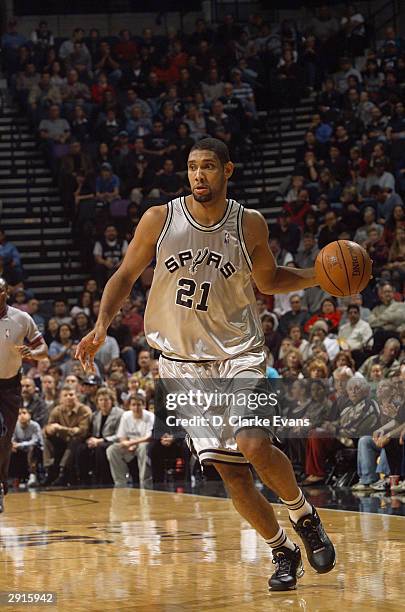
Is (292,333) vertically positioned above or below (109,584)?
above

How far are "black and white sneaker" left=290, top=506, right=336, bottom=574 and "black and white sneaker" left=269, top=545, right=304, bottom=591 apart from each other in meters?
0.07

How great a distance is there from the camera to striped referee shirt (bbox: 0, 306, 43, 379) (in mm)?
7996

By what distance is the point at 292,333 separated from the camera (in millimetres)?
12086

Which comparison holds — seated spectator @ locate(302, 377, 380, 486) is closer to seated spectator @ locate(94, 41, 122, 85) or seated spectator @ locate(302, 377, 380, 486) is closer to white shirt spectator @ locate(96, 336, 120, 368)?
white shirt spectator @ locate(96, 336, 120, 368)

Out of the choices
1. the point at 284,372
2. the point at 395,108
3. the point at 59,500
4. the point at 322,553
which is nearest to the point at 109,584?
the point at 322,553

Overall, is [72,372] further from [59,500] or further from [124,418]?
[59,500]

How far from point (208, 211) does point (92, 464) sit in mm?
7691

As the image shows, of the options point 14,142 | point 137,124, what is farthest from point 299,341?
point 14,142

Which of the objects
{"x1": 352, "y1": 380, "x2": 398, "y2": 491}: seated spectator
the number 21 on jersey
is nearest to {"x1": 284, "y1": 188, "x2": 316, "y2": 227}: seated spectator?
{"x1": 352, "y1": 380, "x2": 398, "y2": 491}: seated spectator

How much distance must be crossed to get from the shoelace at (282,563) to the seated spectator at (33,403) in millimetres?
7890

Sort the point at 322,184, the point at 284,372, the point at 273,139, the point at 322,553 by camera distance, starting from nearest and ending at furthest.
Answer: the point at 322,553, the point at 284,372, the point at 322,184, the point at 273,139

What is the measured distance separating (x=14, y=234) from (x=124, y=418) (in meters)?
6.18

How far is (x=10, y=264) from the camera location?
15.0m

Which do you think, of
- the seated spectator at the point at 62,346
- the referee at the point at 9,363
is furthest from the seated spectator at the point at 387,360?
the seated spectator at the point at 62,346
